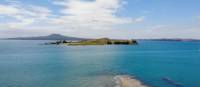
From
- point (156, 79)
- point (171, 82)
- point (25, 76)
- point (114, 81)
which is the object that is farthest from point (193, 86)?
point (25, 76)

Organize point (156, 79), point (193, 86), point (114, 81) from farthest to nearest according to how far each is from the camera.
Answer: point (156, 79) → point (114, 81) → point (193, 86)

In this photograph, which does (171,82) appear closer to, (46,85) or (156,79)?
(156,79)

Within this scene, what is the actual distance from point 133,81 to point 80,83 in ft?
32.2

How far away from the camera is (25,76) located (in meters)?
52.9

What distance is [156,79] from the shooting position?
165 ft

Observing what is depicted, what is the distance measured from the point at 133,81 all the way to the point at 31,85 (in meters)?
18.3

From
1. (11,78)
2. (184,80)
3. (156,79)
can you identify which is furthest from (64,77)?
(184,80)

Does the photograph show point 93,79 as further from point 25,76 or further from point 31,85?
point 25,76

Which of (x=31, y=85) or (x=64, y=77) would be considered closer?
(x=31, y=85)

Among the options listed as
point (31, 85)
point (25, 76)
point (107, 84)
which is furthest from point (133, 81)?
point (25, 76)

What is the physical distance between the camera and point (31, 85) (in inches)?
1725

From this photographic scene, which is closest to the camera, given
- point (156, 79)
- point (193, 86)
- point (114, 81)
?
point (193, 86)

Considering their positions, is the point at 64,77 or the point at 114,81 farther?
the point at 64,77

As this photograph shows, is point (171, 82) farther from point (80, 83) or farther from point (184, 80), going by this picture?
point (80, 83)
